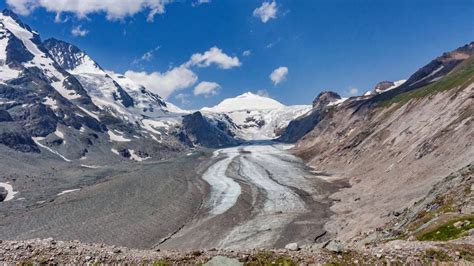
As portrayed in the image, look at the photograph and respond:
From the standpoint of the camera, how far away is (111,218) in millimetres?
81625

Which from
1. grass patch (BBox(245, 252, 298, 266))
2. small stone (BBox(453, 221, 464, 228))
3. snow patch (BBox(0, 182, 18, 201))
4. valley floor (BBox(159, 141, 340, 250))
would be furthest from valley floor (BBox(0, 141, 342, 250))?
grass patch (BBox(245, 252, 298, 266))

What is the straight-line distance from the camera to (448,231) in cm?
2933

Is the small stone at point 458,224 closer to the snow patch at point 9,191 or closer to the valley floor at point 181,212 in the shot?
the valley floor at point 181,212

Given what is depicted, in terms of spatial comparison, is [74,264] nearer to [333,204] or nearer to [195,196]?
[333,204]

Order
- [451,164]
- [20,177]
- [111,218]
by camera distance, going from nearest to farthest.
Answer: [451,164]
[111,218]
[20,177]

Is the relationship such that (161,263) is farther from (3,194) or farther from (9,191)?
(9,191)

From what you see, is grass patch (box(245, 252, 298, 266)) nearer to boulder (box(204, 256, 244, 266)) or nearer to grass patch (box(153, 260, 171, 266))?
boulder (box(204, 256, 244, 266))

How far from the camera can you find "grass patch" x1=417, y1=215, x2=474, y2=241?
28.1 meters

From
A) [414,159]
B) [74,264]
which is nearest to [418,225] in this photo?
[74,264]

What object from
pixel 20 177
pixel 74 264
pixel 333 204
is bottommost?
pixel 333 204

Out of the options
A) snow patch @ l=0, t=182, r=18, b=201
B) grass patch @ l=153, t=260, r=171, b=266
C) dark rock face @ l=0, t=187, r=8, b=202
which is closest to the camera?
grass patch @ l=153, t=260, r=171, b=266

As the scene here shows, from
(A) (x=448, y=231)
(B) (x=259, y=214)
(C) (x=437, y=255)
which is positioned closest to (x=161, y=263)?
(C) (x=437, y=255)

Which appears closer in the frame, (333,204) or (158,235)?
(158,235)

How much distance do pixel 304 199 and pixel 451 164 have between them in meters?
34.2
